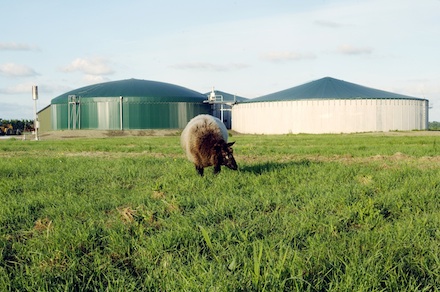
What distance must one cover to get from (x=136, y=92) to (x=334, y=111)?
28.7m

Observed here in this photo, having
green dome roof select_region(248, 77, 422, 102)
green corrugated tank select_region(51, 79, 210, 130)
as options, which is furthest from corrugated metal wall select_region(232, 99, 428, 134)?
green corrugated tank select_region(51, 79, 210, 130)

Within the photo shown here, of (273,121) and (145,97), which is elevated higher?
(145,97)

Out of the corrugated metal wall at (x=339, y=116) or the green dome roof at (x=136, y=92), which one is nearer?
the corrugated metal wall at (x=339, y=116)

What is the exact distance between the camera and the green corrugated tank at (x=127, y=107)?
59906mm

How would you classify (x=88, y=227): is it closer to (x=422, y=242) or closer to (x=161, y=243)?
(x=161, y=243)

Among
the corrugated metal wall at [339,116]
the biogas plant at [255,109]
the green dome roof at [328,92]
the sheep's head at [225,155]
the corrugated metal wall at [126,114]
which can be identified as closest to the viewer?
the sheep's head at [225,155]

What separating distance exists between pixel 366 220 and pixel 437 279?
195 centimetres

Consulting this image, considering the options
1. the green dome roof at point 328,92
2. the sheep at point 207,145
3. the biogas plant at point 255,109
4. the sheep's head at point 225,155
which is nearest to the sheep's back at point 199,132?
the sheep at point 207,145

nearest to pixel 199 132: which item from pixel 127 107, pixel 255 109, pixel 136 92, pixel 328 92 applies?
pixel 328 92

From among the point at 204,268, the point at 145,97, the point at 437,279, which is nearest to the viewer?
the point at 437,279

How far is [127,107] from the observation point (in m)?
59.8

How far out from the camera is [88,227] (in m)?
5.20

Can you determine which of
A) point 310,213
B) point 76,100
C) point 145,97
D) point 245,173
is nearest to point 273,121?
point 145,97

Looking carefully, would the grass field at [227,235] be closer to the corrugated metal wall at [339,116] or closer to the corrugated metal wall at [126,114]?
the corrugated metal wall at [339,116]
